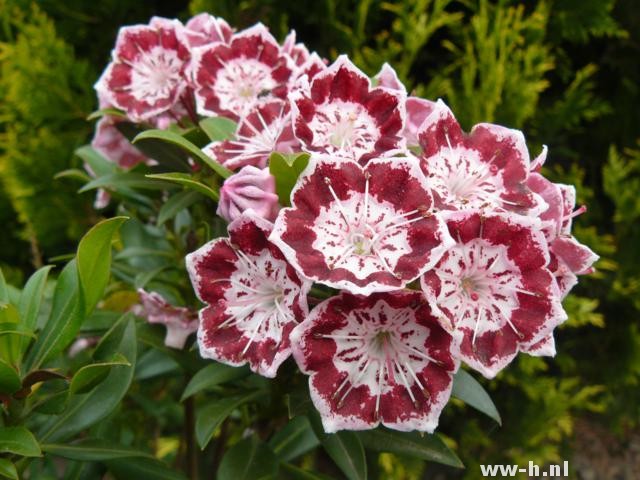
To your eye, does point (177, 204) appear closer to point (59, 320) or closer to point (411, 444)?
point (59, 320)

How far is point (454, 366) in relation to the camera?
39.0 inches

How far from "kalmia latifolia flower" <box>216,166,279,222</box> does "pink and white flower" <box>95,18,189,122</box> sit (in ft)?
1.20

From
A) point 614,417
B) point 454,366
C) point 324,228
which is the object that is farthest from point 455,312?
point 614,417

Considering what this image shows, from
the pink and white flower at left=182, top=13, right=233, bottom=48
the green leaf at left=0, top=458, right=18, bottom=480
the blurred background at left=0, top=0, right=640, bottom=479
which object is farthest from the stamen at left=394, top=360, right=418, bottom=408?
the blurred background at left=0, top=0, right=640, bottom=479

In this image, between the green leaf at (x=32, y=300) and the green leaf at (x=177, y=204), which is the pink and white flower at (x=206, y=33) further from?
the green leaf at (x=32, y=300)

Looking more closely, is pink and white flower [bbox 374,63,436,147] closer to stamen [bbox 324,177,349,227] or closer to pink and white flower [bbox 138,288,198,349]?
stamen [bbox 324,177,349,227]

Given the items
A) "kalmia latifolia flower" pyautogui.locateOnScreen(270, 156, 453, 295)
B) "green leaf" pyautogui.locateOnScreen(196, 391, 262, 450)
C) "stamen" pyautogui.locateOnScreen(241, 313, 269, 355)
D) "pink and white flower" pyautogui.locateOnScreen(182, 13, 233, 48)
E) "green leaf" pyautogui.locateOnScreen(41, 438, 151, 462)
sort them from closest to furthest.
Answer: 1. "kalmia latifolia flower" pyautogui.locateOnScreen(270, 156, 453, 295)
2. "stamen" pyautogui.locateOnScreen(241, 313, 269, 355)
3. "green leaf" pyautogui.locateOnScreen(196, 391, 262, 450)
4. "green leaf" pyautogui.locateOnScreen(41, 438, 151, 462)
5. "pink and white flower" pyautogui.locateOnScreen(182, 13, 233, 48)

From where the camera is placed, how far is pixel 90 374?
109cm

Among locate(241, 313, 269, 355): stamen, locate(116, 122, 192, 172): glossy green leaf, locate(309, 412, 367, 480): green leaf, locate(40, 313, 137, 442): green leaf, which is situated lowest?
locate(309, 412, 367, 480): green leaf

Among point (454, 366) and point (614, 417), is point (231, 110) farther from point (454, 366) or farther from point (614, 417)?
point (614, 417)

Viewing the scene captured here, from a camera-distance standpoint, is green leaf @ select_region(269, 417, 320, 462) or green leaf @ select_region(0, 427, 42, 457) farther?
green leaf @ select_region(269, 417, 320, 462)

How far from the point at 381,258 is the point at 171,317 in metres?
0.55

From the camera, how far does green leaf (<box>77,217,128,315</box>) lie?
109 cm

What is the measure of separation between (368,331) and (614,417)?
227 cm
